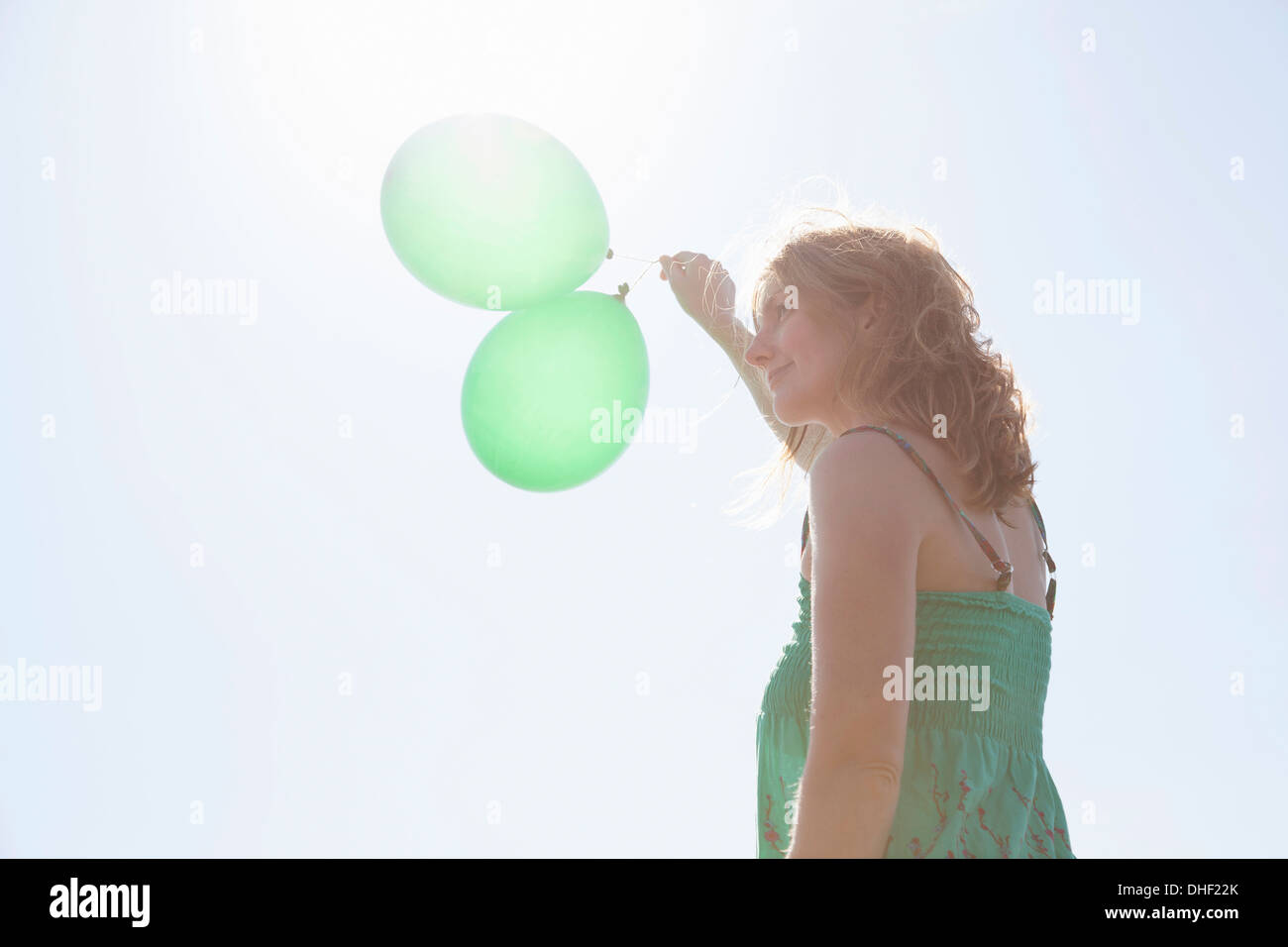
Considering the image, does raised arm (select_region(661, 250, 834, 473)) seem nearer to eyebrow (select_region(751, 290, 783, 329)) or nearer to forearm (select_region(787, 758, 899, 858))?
eyebrow (select_region(751, 290, 783, 329))

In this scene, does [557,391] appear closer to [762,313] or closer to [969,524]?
[762,313]

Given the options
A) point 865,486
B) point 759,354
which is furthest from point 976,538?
point 759,354

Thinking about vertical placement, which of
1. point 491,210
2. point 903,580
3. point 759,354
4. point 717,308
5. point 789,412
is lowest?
point 903,580

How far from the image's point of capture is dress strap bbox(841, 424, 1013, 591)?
131cm

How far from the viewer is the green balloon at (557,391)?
2445mm

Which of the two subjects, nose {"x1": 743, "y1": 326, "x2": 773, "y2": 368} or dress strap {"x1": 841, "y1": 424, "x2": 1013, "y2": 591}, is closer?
dress strap {"x1": 841, "y1": 424, "x2": 1013, "y2": 591}

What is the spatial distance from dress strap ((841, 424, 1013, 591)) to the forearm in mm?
379

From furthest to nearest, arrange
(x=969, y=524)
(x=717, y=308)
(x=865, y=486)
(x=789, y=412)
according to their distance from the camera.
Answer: (x=717, y=308)
(x=789, y=412)
(x=969, y=524)
(x=865, y=486)

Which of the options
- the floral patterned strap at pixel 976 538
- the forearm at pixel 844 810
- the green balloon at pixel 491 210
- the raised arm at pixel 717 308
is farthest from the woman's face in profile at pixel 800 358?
the green balloon at pixel 491 210

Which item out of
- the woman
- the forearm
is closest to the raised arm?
the woman

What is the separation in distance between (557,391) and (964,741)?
136 centimetres

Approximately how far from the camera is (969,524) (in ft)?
4.53
